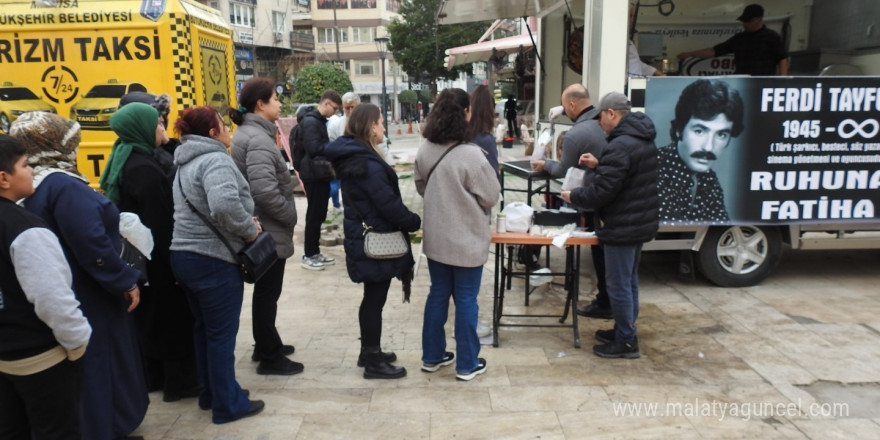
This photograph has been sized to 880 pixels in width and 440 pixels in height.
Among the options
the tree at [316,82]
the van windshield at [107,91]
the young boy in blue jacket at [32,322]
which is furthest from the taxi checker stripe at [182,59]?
the tree at [316,82]

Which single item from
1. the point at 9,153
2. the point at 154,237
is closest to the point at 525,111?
the point at 154,237

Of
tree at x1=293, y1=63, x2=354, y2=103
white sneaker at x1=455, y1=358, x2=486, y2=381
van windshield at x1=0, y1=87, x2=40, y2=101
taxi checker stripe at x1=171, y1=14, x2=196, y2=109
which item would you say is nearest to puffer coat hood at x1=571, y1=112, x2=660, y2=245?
white sneaker at x1=455, y1=358, x2=486, y2=381

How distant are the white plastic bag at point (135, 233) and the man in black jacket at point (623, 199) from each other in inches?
104

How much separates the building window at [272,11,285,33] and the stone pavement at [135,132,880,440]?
45295 mm

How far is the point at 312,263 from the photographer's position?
6.68 m

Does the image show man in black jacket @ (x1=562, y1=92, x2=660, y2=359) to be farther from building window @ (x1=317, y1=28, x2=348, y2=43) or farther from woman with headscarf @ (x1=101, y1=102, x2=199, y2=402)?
building window @ (x1=317, y1=28, x2=348, y2=43)

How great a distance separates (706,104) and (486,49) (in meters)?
13.8

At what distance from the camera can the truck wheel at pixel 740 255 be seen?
5.68 metres

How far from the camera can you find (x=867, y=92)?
5.40 metres

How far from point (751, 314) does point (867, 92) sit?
222 cm

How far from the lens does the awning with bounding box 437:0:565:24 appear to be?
25.6ft

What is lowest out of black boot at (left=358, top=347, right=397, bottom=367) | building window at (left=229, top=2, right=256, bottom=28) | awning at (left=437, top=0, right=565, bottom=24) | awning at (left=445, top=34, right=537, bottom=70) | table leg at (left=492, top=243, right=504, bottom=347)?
black boot at (left=358, top=347, right=397, bottom=367)

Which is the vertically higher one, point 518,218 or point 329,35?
point 329,35

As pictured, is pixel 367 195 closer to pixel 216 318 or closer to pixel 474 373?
pixel 216 318
